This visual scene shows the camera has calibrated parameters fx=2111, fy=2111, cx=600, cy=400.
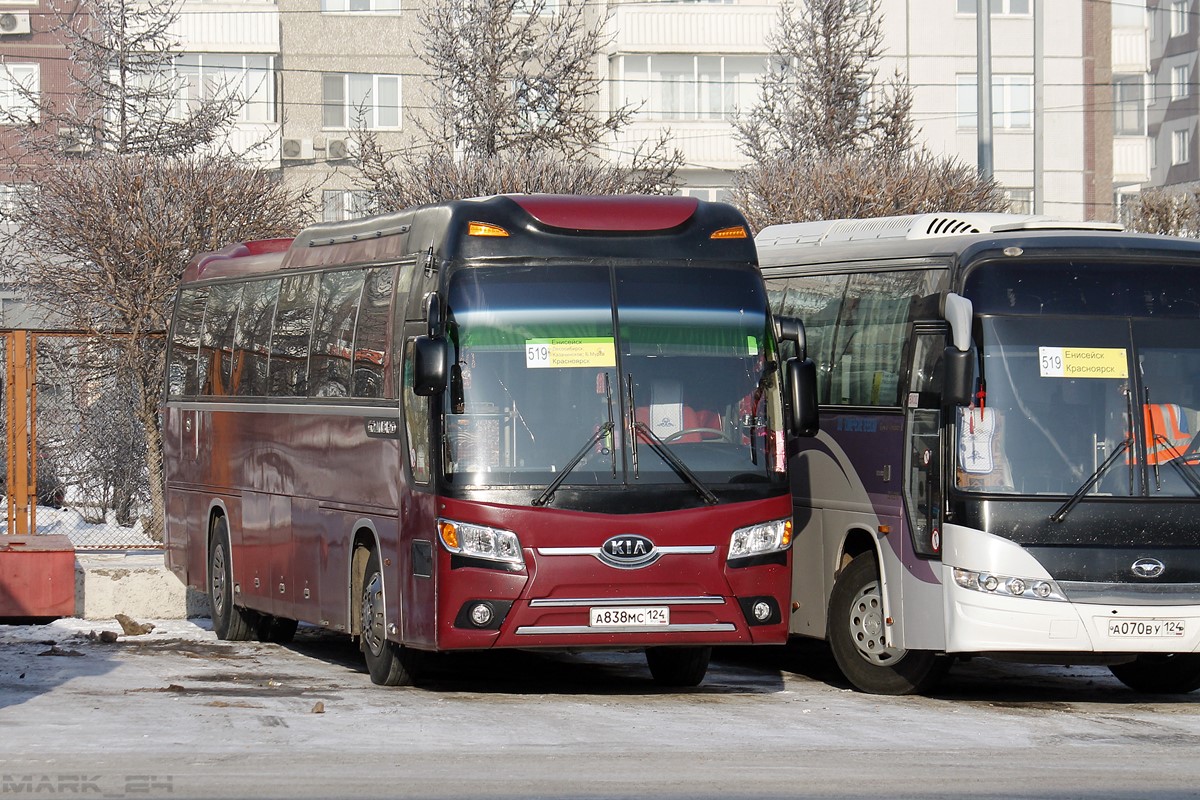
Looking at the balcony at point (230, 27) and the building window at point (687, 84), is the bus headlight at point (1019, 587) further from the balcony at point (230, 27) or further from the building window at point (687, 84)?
the balcony at point (230, 27)

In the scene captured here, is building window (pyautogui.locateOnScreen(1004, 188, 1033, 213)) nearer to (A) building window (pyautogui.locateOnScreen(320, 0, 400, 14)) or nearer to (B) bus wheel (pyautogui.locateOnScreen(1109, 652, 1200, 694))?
(A) building window (pyautogui.locateOnScreen(320, 0, 400, 14))

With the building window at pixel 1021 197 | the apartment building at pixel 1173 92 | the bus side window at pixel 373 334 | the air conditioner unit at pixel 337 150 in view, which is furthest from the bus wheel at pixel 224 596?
the apartment building at pixel 1173 92

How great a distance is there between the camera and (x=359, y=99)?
5431 centimetres

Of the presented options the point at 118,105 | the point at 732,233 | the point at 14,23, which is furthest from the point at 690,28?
the point at 732,233

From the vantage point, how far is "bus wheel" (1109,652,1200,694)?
14.6 meters

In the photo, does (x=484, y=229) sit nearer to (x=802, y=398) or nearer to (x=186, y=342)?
(x=802, y=398)

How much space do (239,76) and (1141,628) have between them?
42318mm

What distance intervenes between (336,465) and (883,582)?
12.7ft

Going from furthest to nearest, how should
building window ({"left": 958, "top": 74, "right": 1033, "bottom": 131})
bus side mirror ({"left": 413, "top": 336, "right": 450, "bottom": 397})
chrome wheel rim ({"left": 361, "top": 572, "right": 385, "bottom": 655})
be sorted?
building window ({"left": 958, "top": 74, "right": 1033, "bottom": 131}) → chrome wheel rim ({"left": 361, "top": 572, "right": 385, "bottom": 655}) → bus side mirror ({"left": 413, "top": 336, "right": 450, "bottom": 397})

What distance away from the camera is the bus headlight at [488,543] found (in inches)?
495

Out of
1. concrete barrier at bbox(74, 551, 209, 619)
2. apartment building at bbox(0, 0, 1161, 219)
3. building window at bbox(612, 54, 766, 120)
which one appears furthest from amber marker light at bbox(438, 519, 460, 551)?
building window at bbox(612, 54, 766, 120)

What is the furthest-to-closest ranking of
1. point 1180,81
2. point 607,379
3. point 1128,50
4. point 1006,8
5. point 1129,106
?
point 1180,81
point 1129,106
point 1128,50
point 1006,8
point 607,379

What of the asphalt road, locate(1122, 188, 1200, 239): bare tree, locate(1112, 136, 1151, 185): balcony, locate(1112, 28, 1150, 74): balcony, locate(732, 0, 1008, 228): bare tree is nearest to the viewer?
the asphalt road

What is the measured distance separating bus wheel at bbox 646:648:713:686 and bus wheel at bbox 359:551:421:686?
1.66 metres
